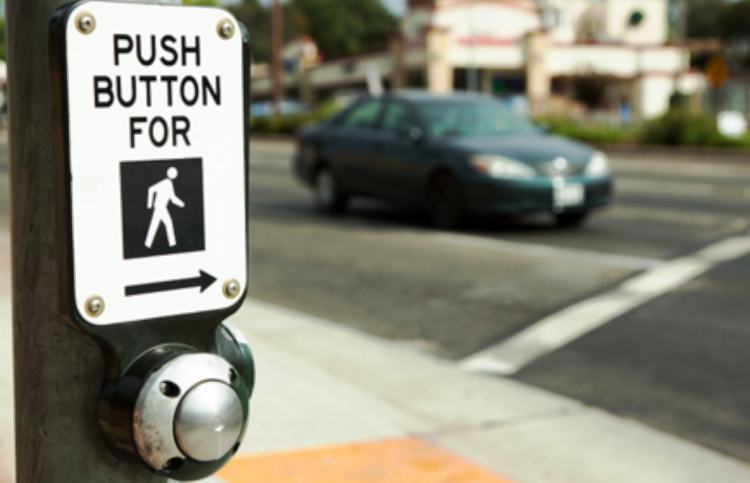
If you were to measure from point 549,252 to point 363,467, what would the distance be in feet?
19.3

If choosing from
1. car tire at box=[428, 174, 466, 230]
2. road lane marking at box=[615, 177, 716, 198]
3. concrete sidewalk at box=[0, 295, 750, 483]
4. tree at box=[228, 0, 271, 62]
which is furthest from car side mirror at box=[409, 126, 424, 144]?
tree at box=[228, 0, 271, 62]

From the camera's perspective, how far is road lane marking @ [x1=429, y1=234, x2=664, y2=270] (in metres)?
8.55

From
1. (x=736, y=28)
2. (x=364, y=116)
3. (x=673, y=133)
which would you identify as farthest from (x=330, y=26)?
(x=364, y=116)

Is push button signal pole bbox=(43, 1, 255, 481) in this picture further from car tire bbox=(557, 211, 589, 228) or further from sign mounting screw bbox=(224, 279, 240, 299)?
car tire bbox=(557, 211, 589, 228)

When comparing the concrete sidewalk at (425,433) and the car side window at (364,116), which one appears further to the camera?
the car side window at (364,116)

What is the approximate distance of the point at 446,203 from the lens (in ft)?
35.6

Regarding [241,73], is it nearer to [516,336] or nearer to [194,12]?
[194,12]

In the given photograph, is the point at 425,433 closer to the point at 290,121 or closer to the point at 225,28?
the point at 225,28

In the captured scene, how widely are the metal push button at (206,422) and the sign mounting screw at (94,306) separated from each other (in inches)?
6.2

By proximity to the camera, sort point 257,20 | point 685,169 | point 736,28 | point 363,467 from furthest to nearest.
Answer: point 257,20, point 736,28, point 685,169, point 363,467

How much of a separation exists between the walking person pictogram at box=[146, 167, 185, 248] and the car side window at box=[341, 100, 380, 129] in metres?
10.6

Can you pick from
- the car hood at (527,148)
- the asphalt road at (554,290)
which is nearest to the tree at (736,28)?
the asphalt road at (554,290)

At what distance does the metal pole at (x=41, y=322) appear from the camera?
1.28 m

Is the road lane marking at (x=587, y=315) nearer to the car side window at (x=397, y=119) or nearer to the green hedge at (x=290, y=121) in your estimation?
the car side window at (x=397, y=119)
